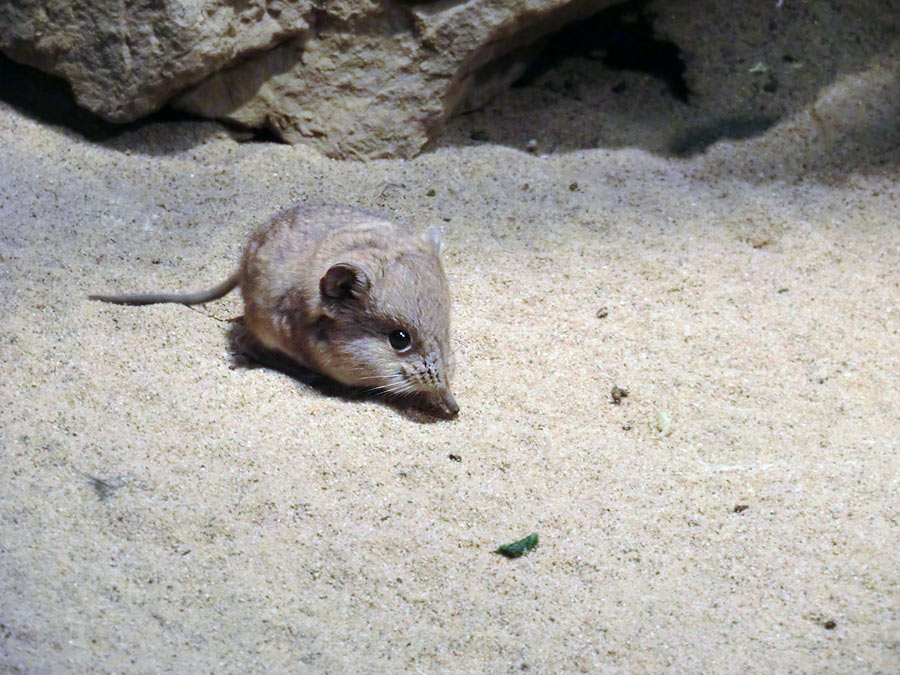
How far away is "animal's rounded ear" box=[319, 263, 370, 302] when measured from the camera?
11.8 ft

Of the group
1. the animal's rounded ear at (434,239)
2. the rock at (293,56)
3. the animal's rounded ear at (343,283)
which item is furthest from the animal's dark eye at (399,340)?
the rock at (293,56)

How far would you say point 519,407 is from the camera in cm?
380

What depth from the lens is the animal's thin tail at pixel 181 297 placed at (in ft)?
13.6

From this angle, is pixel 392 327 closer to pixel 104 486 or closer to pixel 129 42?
pixel 104 486

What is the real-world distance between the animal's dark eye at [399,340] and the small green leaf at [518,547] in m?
0.99

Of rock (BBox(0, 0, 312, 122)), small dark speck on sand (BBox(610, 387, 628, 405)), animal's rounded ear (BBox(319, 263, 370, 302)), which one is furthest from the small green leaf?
rock (BBox(0, 0, 312, 122))

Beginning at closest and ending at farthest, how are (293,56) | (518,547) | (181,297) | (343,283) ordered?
1. (518,547)
2. (343,283)
3. (181,297)
4. (293,56)

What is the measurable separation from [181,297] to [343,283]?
1005 millimetres

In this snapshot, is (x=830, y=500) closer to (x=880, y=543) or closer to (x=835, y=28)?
(x=880, y=543)

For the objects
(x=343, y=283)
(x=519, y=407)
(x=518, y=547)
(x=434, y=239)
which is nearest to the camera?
(x=518, y=547)

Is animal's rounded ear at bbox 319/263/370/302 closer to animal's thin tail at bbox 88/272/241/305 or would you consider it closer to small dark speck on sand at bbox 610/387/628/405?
animal's thin tail at bbox 88/272/241/305

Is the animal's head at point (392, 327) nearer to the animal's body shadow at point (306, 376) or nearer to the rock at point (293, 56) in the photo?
the animal's body shadow at point (306, 376)

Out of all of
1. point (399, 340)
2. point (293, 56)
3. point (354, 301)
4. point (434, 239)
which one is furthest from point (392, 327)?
point (293, 56)

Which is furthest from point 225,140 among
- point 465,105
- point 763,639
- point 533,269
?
point 763,639
